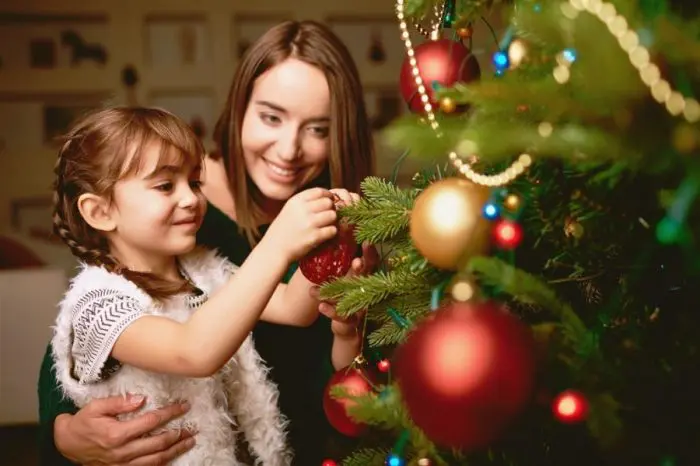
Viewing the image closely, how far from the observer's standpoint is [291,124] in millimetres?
1350

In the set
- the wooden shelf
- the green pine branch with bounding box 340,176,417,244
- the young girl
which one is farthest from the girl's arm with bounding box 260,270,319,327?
the wooden shelf

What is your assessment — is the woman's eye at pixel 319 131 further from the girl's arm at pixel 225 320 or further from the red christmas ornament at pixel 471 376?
the red christmas ornament at pixel 471 376

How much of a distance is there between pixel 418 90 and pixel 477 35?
334 centimetres

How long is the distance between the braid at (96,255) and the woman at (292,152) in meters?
0.26

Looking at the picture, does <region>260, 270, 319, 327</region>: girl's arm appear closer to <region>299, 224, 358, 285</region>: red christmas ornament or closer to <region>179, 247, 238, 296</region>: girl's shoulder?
<region>179, 247, 238, 296</region>: girl's shoulder

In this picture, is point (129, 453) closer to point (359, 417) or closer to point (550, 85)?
point (359, 417)

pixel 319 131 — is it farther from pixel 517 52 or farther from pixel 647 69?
pixel 647 69

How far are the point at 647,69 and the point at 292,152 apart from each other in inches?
38.9

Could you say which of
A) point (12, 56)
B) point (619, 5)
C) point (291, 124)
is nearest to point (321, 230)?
point (619, 5)

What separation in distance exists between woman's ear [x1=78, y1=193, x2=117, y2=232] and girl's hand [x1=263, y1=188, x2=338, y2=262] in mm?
393

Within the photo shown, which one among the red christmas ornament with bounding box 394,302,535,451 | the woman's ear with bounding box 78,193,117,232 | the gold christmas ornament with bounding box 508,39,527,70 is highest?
the gold christmas ornament with bounding box 508,39,527,70

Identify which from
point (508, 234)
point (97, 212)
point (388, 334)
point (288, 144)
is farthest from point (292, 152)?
point (508, 234)

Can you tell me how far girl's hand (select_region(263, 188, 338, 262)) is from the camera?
0.80 m

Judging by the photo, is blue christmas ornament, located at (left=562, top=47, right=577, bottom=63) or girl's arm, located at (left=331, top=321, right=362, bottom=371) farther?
girl's arm, located at (left=331, top=321, right=362, bottom=371)
